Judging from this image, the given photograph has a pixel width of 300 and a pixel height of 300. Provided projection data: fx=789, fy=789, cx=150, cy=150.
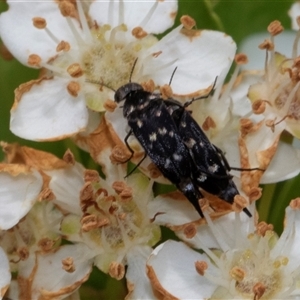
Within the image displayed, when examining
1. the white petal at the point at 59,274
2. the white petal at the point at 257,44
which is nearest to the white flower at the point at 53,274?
the white petal at the point at 59,274

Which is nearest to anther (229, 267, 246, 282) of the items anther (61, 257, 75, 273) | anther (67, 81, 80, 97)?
anther (61, 257, 75, 273)

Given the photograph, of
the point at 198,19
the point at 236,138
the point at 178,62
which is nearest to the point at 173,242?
the point at 236,138

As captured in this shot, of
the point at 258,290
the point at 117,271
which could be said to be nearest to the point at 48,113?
the point at 117,271

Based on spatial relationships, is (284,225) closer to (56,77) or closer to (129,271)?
(129,271)

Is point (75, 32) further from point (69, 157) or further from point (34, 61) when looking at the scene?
point (69, 157)

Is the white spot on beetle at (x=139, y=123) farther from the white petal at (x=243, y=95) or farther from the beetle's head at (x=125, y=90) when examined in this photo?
the white petal at (x=243, y=95)
